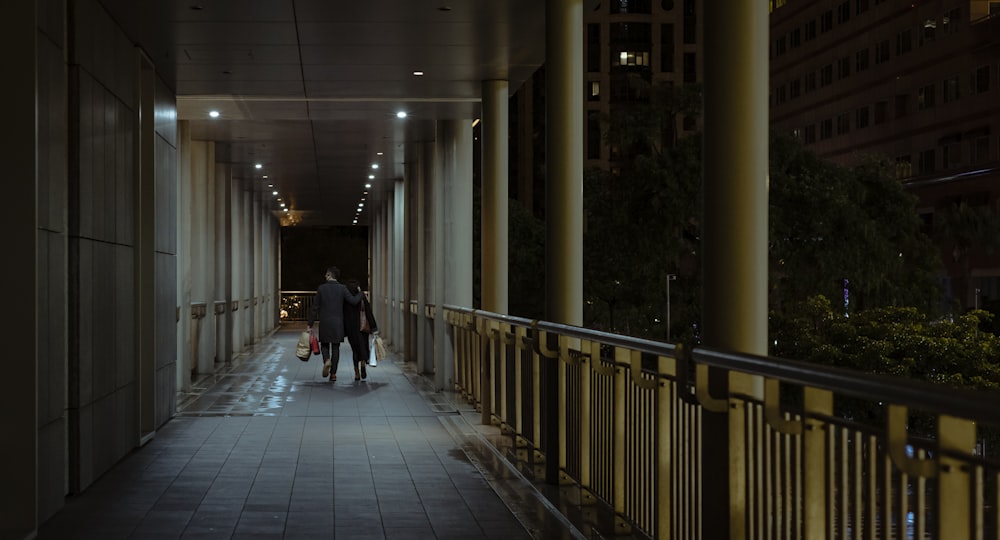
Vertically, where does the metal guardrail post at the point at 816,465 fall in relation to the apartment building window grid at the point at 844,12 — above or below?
below

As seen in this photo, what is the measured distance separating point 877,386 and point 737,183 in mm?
2110

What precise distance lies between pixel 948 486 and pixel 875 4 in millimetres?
74289

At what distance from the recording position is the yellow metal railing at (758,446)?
2.56m

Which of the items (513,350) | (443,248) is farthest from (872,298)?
(513,350)

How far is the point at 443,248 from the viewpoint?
17.0m

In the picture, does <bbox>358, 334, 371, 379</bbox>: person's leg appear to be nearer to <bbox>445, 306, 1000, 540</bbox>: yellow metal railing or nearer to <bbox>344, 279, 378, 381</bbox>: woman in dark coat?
<bbox>344, 279, 378, 381</bbox>: woman in dark coat

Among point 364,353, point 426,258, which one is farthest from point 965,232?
point 364,353

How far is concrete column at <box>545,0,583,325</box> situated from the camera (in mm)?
8680

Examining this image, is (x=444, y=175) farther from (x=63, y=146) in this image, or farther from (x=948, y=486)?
(x=948, y=486)

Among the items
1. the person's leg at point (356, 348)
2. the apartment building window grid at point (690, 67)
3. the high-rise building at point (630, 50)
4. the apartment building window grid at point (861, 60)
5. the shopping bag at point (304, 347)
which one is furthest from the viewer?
the high-rise building at point (630, 50)

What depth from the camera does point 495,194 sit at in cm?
1312

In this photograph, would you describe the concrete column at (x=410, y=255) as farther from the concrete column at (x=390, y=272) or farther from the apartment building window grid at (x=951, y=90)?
the apartment building window grid at (x=951, y=90)

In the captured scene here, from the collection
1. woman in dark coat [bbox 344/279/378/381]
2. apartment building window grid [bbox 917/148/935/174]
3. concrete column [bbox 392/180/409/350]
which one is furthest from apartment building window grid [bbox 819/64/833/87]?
woman in dark coat [bbox 344/279/378/381]

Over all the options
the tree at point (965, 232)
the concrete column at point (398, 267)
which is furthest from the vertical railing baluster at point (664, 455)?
the tree at point (965, 232)
